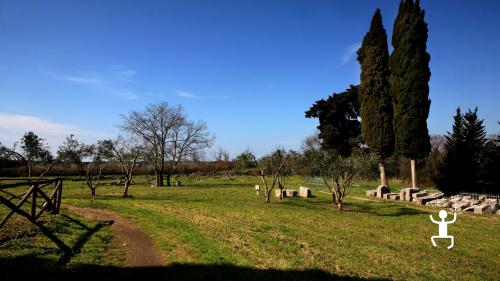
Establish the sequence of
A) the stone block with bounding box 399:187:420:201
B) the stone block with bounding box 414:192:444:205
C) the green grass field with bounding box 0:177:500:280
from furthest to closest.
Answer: the stone block with bounding box 399:187:420:201 → the stone block with bounding box 414:192:444:205 → the green grass field with bounding box 0:177:500:280

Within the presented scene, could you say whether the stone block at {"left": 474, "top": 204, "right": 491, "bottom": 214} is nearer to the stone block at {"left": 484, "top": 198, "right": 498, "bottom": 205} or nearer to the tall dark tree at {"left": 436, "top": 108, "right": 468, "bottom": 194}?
the stone block at {"left": 484, "top": 198, "right": 498, "bottom": 205}

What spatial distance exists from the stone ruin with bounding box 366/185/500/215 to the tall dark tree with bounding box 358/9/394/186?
197 inches

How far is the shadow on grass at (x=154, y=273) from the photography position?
880 centimetres

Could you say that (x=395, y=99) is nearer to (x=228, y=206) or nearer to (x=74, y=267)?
(x=228, y=206)

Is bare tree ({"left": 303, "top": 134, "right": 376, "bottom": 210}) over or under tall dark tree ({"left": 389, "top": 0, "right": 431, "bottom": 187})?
under

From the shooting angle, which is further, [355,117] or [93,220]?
[355,117]

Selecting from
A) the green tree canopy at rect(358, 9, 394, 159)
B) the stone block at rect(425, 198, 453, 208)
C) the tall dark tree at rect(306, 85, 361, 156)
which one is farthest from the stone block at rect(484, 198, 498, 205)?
the tall dark tree at rect(306, 85, 361, 156)

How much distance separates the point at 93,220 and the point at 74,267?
26.4ft

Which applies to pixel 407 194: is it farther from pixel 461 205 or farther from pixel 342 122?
pixel 342 122

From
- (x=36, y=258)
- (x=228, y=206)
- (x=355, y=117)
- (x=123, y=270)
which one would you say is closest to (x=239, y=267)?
(x=123, y=270)

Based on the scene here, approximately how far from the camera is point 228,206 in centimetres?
2564

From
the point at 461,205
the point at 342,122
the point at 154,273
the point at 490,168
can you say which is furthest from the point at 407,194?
the point at 154,273

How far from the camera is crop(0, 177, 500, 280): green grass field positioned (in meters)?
11.0

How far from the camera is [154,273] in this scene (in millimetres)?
9680
